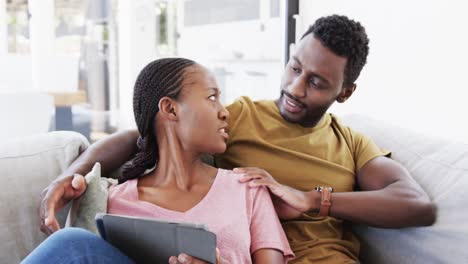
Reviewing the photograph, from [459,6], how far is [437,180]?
2.75ft

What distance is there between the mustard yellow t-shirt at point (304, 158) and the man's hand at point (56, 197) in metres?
0.42

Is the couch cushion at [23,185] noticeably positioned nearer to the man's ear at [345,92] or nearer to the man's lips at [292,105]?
the man's lips at [292,105]

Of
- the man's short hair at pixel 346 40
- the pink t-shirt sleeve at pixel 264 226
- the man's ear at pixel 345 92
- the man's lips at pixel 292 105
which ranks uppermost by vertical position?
the man's short hair at pixel 346 40

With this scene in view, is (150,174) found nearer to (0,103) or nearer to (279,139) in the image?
(279,139)

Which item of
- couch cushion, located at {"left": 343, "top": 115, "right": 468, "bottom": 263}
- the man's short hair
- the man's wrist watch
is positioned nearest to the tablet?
the man's wrist watch

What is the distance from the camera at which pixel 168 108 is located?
3.77 ft

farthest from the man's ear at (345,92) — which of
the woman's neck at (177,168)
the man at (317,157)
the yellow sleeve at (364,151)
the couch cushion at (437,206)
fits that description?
the woman's neck at (177,168)

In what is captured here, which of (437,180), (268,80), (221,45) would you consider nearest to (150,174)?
(437,180)

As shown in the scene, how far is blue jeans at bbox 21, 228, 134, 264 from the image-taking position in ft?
2.92

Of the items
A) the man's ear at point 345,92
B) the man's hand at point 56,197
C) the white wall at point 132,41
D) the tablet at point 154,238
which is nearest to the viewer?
the tablet at point 154,238

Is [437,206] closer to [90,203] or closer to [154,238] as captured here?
[154,238]

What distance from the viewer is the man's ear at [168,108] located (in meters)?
1.15

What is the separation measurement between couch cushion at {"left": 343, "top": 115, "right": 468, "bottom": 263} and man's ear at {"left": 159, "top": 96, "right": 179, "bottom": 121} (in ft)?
2.03

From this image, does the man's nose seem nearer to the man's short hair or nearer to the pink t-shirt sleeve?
the man's short hair
